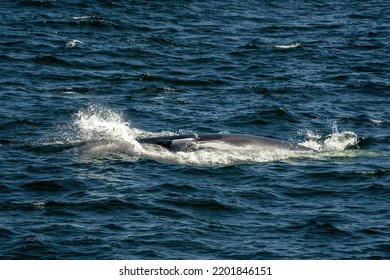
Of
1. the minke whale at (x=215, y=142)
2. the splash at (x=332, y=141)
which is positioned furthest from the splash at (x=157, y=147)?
the minke whale at (x=215, y=142)

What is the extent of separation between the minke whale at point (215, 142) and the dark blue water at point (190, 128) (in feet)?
1.14

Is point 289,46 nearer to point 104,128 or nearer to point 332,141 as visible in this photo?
point 332,141

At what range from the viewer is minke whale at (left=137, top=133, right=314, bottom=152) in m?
32.9

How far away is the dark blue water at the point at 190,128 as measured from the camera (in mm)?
25453

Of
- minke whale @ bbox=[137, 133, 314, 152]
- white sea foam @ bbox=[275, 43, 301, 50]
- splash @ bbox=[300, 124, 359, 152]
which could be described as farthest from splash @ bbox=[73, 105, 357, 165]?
white sea foam @ bbox=[275, 43, 301, 50]

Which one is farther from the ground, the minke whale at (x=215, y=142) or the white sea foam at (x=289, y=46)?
the white sea foam at (x=289, y=46)

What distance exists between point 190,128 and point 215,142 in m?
4.89

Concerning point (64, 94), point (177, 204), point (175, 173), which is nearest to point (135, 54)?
point (64, 94)

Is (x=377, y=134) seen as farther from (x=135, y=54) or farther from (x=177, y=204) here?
(x=135, y=54)

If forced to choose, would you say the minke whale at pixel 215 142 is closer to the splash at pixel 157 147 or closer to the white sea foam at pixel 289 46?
the splash at pixel 157 147

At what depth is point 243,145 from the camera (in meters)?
33.3

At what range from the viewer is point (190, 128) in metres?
37.9

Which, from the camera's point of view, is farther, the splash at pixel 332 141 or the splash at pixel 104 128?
the splash at pixel 332 141

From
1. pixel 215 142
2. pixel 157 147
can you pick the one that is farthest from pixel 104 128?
pixel 215 142
